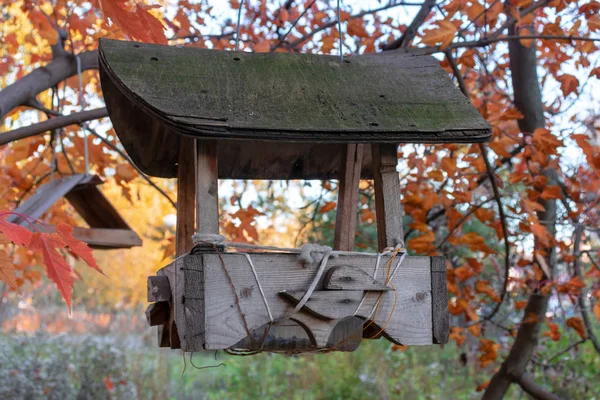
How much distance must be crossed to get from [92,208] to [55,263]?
1402 mm

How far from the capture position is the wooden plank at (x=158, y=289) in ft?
5.17

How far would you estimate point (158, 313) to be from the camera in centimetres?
174

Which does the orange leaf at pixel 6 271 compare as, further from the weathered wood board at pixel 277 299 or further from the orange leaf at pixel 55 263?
the weathered wood board at pixel 277 299

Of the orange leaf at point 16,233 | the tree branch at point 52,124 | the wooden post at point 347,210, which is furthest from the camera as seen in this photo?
the tree branch at point 52,124

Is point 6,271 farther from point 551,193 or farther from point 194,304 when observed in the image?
point 551,193

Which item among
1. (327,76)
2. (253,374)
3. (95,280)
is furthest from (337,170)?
(95,280)

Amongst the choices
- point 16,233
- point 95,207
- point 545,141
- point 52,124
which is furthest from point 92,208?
point 545,141

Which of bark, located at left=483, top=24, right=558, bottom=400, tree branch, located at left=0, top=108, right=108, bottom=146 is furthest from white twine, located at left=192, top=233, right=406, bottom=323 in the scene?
bark, located at left=483, top=24, right=558, bottom=400

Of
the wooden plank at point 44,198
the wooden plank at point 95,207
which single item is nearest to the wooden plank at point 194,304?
the wooden plank at point 44,198

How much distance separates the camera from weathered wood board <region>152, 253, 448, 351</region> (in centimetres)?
138

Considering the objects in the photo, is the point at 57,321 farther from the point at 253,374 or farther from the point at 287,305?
the point at 287,305

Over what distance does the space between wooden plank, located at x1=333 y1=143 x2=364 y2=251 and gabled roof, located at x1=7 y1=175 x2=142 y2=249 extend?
3.68 ft

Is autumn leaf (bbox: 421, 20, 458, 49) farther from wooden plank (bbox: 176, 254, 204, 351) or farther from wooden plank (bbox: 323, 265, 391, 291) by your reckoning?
wooden plank (bbox: 176, 254, 204, 351)

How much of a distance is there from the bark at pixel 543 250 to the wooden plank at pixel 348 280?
1.99m
